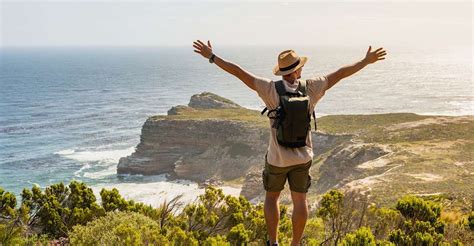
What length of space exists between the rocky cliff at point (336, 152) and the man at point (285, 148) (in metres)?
23.0

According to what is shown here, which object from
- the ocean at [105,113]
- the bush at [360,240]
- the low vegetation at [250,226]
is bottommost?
the ocean at [105,113]

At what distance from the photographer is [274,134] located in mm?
5336

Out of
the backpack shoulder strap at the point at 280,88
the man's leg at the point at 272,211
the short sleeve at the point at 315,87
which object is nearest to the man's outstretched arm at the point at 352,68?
the short sleeve at the point at 315,87

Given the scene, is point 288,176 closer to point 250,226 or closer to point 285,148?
point 285,148

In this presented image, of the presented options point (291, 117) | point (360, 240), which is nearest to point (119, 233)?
point (291, 117)

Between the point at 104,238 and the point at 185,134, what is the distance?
65.9 metres

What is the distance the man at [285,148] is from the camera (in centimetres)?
528

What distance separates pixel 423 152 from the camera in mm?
44625

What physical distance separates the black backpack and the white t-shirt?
73mm

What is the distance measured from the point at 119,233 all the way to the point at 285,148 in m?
2.54

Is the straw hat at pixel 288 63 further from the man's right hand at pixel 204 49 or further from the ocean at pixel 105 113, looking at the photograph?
the ocean at pixel 105 113

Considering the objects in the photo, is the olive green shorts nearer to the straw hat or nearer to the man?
the man

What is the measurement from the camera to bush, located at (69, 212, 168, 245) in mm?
5969

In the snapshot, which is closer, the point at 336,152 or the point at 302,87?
the point at 302,87
